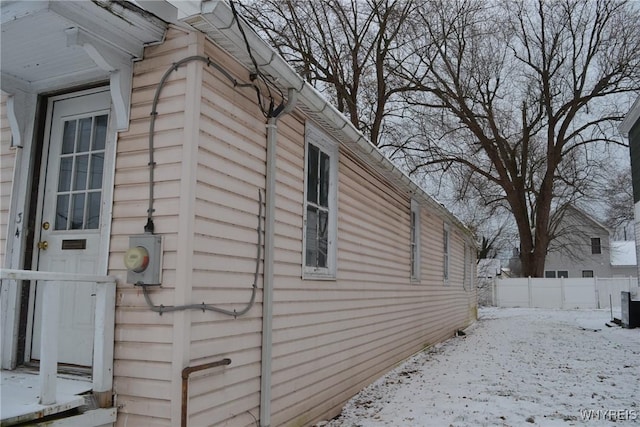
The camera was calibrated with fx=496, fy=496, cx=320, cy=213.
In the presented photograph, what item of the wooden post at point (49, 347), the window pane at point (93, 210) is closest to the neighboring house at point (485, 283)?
the window pane at point (93, 210)

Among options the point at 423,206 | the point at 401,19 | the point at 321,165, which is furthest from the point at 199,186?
the point at 401,19

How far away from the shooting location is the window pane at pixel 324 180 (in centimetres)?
544

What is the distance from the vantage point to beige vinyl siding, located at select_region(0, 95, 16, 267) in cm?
396

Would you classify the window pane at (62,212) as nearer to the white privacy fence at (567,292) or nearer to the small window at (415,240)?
the small window at (415,240)

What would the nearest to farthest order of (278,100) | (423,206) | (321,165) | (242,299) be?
(242,299) → (278,100) → (321,165) → (423,206)

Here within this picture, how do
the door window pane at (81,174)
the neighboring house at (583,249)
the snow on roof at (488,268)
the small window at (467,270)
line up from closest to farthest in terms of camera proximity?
the door window pane at (81,174) → the small window at (467,270) → the neighboring house at (583,249) → the snow on roof at (488,268)

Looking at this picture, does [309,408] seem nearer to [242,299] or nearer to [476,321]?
[242,299]

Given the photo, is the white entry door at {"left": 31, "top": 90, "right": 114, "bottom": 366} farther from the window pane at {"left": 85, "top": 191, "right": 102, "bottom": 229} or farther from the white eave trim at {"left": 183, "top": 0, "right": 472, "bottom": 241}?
the white eave trim at {"left": 183, "top": 0, "right": 472, "bottom": 241}

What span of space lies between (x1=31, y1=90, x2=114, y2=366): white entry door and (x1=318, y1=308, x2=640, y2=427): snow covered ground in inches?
101

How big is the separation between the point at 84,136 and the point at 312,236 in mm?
2338

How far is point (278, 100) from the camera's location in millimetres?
4523

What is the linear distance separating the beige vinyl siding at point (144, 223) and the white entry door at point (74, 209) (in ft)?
0.77

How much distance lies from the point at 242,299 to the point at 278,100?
1853 mm

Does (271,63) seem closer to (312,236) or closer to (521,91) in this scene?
(312,236)
